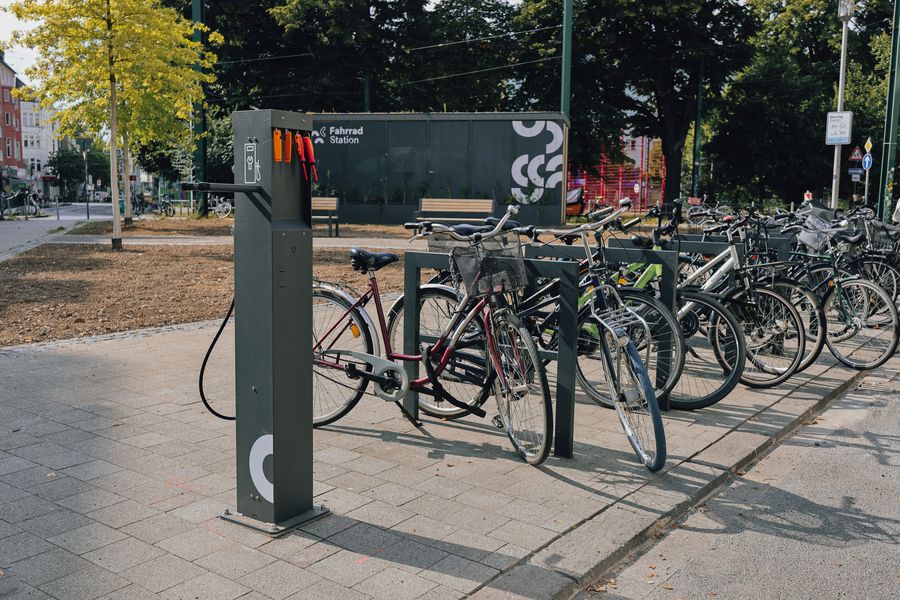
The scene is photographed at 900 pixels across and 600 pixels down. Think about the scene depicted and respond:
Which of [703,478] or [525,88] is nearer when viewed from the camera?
[703,478]

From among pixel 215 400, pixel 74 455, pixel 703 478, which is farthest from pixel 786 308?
pixel 74 455

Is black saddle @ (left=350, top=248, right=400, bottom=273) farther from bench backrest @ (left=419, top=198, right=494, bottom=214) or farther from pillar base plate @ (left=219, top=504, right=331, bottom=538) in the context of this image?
bench backrest @ (left=419, top=198, right=494, bottom=214)

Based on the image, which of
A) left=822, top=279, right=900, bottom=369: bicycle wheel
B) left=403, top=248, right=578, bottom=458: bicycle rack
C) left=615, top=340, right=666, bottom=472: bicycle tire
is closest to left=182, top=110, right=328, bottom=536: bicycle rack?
left=403, top=248, right=578, bottom=458: bicycle rack

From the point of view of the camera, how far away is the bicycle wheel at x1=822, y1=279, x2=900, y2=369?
291 inches

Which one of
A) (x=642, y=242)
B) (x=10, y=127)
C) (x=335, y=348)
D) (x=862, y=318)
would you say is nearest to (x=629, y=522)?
(x=335, y=348)

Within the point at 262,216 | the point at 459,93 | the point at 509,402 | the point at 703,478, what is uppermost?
the point at 459,93

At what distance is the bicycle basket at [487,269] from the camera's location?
459 centimetres

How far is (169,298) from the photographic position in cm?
1053

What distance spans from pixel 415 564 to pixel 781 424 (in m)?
3.11

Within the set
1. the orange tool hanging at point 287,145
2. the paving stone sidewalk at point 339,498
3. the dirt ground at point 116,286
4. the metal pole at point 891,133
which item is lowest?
the paving stone sidewalk at point 339,498

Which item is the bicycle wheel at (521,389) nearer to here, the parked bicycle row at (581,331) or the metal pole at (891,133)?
the parked bicycle row at (581,331)

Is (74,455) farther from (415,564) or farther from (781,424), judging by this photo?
(781,424)

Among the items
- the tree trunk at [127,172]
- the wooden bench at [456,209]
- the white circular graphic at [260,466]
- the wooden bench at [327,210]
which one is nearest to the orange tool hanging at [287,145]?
the white circular graphic at [260,466]

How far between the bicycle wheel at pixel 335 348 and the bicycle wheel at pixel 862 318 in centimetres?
424
